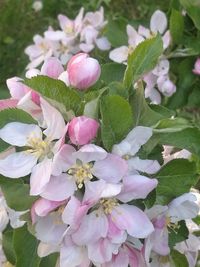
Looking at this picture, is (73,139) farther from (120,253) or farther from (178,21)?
(178,21)

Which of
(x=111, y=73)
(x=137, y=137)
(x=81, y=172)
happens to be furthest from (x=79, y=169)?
(x=111, y=73)

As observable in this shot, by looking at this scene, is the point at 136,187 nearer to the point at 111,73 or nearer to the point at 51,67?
the point at 51,67

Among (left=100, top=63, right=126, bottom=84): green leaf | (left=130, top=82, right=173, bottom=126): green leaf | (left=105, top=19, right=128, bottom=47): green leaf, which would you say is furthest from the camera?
(left=105, top=19, right=128, bottom=47): green leaf

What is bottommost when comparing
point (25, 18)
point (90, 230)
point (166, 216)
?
point (25, 18)

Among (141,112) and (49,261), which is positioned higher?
(141,112)

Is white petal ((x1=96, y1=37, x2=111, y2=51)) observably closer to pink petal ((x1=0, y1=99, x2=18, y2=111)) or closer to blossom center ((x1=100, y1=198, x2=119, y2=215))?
pink petal ((x1=0, y1=99, x2=18, y2=111))

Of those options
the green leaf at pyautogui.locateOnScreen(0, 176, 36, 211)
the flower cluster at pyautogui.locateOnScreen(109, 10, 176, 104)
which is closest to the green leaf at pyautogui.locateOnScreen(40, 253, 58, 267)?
the green leaf at pyautogui.locateOnScreen(0, 176, 36, 211)
